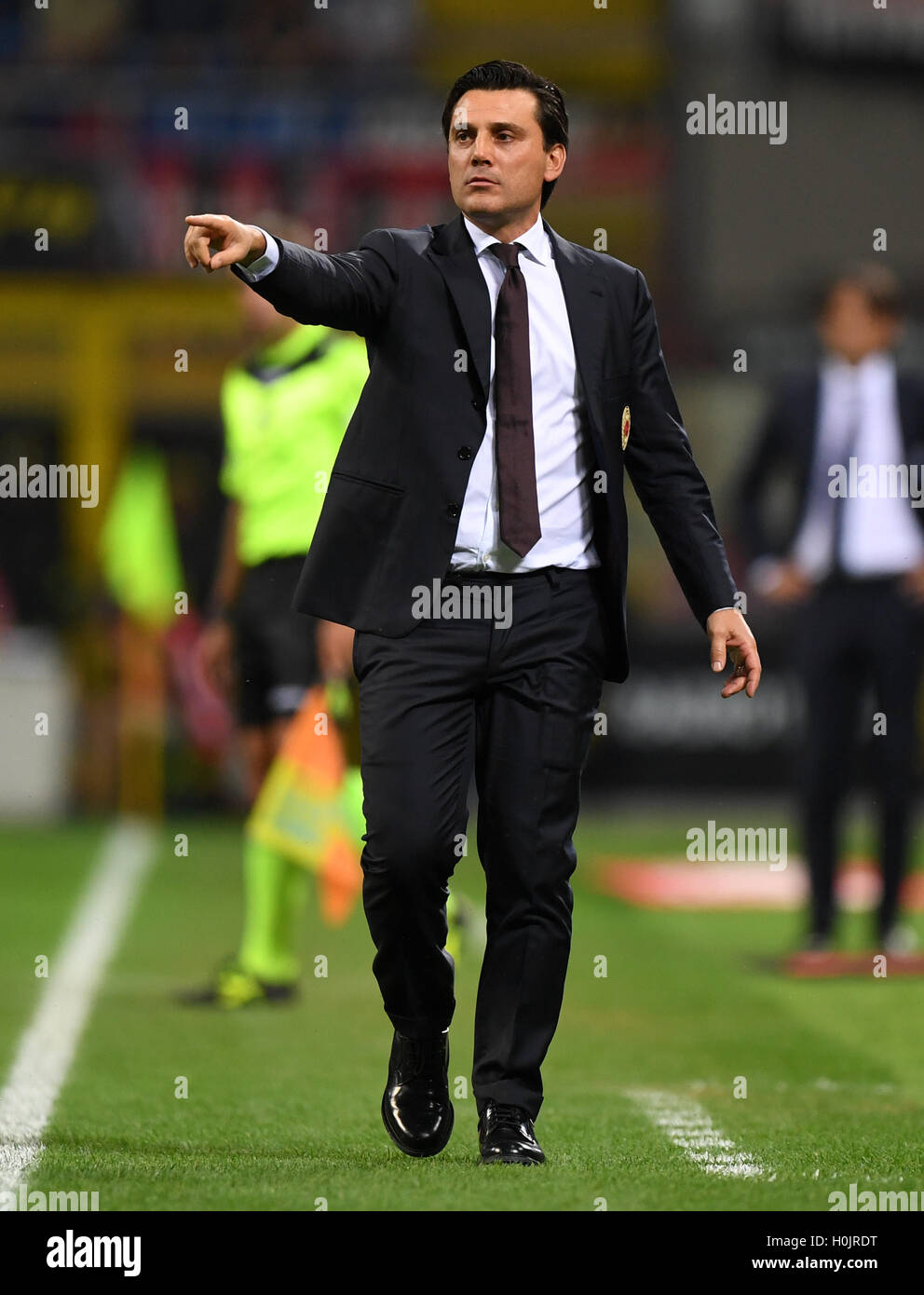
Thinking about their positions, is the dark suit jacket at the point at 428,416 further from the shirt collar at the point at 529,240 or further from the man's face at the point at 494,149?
the man's face at the point at 494,149

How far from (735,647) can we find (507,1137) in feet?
3.71

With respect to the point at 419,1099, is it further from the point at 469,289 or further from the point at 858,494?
the point at 858,494

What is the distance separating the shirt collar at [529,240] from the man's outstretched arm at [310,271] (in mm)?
184

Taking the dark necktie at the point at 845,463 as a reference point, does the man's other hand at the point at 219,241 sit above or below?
above

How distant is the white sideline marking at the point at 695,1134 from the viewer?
490 centimetres

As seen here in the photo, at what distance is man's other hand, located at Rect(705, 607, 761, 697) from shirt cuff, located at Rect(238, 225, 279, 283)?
1.22 m

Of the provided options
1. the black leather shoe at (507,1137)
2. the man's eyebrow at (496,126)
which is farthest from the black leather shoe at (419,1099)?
the man's eyebrow at (496,126)

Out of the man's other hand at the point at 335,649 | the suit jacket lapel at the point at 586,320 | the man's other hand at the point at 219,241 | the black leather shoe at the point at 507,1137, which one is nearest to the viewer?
the man's other hand at the point at 219,241

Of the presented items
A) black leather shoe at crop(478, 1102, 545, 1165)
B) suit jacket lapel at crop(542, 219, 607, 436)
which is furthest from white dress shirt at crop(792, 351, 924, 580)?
black leather shoe at crop(478, 1102, 545, 1165)

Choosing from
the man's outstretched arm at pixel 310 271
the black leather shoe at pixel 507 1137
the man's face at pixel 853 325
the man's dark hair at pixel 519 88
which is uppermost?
the man's dark hair at pixel 519 88

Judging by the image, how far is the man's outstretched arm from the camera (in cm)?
447
